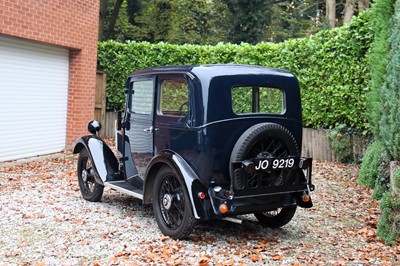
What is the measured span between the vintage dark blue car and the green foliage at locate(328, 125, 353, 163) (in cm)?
473

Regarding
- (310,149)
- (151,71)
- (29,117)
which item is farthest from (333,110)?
(29,117)

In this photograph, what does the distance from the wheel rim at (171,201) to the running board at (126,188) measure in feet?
1.42

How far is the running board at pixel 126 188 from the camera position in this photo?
548cm

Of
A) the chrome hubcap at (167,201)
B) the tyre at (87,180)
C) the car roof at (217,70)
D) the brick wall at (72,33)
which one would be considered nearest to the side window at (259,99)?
the car roof at (217,70)

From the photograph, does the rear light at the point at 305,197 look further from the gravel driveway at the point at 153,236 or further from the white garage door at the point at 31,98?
the white garage door at the point at 31,98

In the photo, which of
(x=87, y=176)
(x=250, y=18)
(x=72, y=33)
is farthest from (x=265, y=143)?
(x=250, y=18)

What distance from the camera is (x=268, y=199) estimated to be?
4844 mm

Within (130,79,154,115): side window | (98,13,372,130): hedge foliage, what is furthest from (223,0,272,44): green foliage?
(130,79,154,115): side window

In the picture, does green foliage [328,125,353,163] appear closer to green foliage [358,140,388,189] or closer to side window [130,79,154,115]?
green foliage [358,140,388,189]

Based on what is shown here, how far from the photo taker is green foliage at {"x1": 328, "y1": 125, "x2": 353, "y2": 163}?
9.77 m

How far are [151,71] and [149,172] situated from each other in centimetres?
126

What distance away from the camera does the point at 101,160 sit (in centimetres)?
627

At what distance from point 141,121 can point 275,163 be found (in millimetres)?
1862

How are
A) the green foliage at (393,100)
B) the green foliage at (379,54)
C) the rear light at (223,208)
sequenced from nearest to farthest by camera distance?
the rear light at (223,208) < the green foliage at (393,100) < the green foliage at (379,54)
